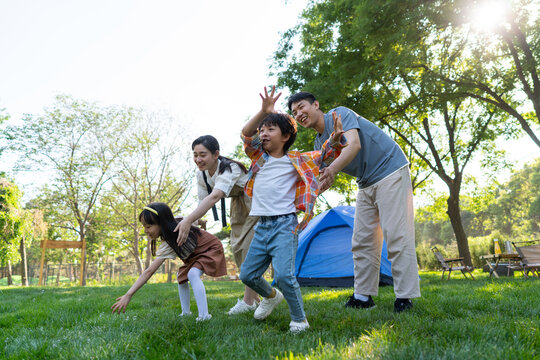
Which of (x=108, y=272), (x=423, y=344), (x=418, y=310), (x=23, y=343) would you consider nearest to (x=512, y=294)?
(x=418, y=310)

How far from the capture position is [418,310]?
280 cm

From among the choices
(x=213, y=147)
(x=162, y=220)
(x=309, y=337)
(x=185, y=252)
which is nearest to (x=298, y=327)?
(x=309, y=337)

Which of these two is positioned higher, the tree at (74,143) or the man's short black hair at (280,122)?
the tree at (74,143)

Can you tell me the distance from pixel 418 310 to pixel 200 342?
1816 millimetres

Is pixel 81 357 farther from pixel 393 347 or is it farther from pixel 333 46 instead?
pixel 333 46

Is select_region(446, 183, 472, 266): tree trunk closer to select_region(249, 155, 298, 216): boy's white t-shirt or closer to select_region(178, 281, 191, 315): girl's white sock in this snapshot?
select_region(178, 281, 191, 315): girl's white sock

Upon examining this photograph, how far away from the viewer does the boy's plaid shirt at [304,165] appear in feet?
7.98

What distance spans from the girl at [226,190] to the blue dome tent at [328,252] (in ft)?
13.1

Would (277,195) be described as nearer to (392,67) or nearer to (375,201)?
(375,201)

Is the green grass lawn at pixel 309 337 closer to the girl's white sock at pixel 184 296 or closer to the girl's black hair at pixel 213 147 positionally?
the girl's white sock at pixel 184 296

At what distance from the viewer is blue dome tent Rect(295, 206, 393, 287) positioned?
6.94 m

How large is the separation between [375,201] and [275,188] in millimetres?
1327

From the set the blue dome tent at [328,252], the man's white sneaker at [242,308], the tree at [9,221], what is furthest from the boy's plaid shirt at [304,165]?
the tree at [9,221]

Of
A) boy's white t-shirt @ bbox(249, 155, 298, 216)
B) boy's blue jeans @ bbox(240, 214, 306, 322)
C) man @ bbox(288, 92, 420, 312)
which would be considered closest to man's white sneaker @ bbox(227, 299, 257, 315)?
boy's blue jeans @ bbox(240, 214, 306, 322)
